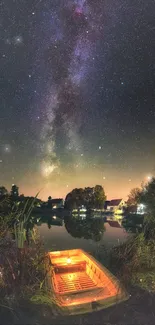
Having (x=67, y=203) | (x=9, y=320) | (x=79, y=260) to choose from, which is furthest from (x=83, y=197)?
(x=9, y=320)

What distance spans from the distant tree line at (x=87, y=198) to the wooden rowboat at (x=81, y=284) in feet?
225

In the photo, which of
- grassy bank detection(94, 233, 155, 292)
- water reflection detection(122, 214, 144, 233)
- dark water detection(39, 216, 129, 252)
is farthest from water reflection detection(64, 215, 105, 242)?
grassy bank detection(94, 233, 155, 292)

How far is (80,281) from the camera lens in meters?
8.20

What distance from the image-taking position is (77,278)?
8531 millimetres

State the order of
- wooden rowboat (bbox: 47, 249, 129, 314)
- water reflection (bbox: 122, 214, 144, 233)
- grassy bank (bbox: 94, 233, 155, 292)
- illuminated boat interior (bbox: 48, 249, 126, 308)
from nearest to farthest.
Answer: wooden rowboat (bbox: 47, 249, 129, 314), illuminated boat interior (bbox: 48, 249, 126, 308), grassy bank (bbox: 94, 233, 155, 292), water reflection (bbox: 122, 214, 144, 233)

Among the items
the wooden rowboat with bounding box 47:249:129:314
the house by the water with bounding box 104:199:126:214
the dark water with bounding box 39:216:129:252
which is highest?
the house by the water with bounding box 104:199:126:214

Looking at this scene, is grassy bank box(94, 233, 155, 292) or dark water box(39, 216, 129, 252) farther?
dark water box(39, 216, 129, 252)

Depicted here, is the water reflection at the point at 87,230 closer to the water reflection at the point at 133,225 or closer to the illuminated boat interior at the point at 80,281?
the water reflection at the point at 133,225

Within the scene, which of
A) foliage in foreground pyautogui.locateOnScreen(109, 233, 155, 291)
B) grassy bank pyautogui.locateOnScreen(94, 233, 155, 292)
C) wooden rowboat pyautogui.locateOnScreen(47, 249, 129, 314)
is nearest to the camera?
wooden rowboat pyautogui.locateOnScreen(47, 249, 129, 314)

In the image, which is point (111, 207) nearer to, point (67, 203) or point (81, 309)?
point (67, 203)

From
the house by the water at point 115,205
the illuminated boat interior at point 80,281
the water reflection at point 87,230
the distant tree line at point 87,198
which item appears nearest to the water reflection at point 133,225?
the water reflection at point 87,230

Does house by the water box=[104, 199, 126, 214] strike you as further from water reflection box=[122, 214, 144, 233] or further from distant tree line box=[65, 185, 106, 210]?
water reflection box=[122, 214, 144, 233]

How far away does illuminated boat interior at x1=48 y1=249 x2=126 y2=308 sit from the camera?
19.5ft

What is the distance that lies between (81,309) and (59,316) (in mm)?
480
